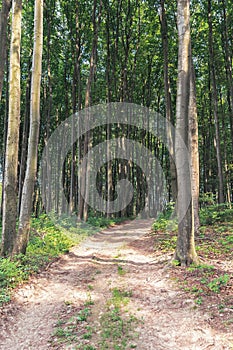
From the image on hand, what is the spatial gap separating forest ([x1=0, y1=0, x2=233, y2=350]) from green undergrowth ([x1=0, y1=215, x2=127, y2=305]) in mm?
41

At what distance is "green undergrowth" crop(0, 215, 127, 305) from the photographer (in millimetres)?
5859

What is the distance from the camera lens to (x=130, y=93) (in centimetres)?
2372

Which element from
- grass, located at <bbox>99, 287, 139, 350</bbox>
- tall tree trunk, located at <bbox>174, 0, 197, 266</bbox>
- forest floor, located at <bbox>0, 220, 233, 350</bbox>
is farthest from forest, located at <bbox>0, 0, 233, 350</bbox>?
forest floor, located at <bbox>0, 220, 233, 350</bbox>

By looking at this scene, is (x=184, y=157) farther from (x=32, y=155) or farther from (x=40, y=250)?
(x=40, y=250)

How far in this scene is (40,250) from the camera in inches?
339

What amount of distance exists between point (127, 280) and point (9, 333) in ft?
8.97

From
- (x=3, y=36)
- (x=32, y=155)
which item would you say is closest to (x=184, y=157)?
(x=32, y=155)

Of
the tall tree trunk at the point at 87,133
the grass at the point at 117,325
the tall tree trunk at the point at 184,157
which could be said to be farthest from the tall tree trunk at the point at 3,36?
the tall tree trunk at the point at 87,133

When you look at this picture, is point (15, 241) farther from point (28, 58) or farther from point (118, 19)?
point (118, 19)

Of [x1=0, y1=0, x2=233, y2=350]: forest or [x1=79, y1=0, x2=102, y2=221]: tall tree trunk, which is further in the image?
[x1=79, y1=0, x2=102, y2=221]: tall tree trunk

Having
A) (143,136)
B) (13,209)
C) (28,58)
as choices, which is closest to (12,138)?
(13,209)

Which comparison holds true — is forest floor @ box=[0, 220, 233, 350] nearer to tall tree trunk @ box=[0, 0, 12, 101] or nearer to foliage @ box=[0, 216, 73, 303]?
foliage @ box=[0, 216, 73, 303]

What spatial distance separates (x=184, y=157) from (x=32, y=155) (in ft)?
13.0

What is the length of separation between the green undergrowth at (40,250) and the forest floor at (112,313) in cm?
22
